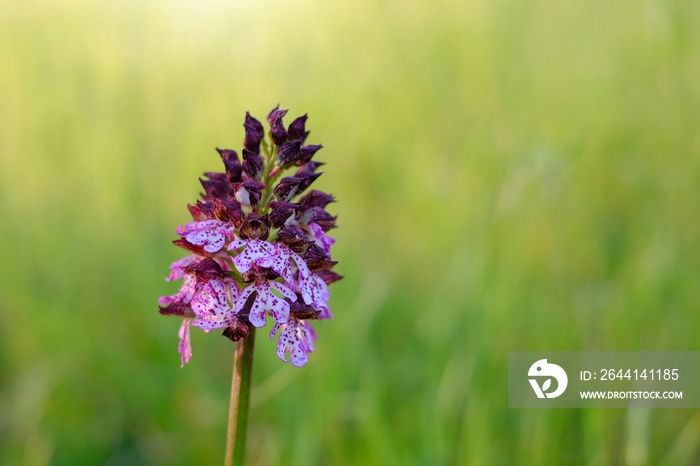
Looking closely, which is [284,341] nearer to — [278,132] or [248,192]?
[248,192]

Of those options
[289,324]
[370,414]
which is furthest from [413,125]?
[289,324]

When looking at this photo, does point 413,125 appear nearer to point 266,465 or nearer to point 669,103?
point 669,103

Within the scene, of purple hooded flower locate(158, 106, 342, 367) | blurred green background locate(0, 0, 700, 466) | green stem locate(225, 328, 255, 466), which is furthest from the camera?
blurred green background locate(0, 0, 700, 466)

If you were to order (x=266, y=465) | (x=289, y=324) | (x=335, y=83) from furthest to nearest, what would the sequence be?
(x=335, y=83)
(x=266, y=465)
(x=289, y=324)

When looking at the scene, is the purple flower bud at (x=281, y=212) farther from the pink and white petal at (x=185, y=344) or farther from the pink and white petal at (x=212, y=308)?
the pink and white petal at (x=185, y=344)

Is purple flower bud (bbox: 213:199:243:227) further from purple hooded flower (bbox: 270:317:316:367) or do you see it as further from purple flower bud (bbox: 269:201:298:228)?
purple hooded flower (bbox: 270:317:316:367)

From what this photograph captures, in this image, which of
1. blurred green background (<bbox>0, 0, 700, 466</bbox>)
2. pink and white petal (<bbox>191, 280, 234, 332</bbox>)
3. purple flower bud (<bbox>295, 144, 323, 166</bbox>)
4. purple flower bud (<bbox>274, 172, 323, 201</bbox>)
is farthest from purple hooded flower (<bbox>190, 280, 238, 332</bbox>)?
blurred green background (<bbox>0, 0, 700, 466</bbox>)

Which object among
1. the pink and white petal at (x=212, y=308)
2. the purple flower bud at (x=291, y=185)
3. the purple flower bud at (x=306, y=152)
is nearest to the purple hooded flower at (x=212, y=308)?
the pink and white petal at (x=212, y=308)
